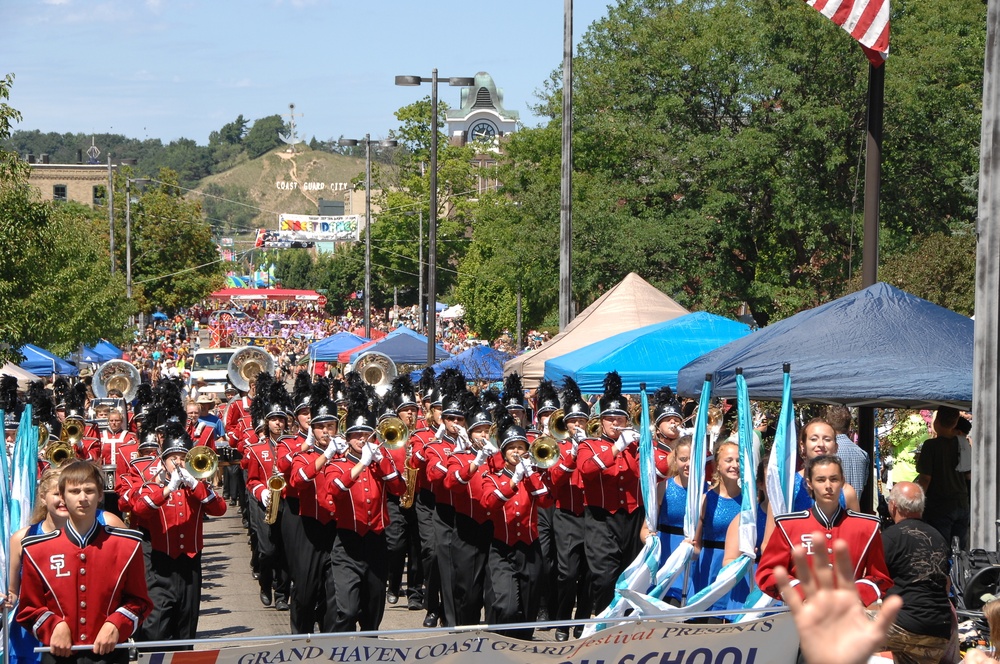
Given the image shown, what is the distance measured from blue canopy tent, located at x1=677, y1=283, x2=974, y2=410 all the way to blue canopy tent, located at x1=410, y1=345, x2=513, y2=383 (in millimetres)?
14275

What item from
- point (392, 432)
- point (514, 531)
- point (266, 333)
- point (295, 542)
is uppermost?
point (392, 432)

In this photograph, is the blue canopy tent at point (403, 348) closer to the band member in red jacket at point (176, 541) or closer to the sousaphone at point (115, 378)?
the sousaphone at point (115, 378)

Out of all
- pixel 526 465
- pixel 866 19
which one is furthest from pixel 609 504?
pixel 866 19

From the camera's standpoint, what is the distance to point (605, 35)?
1247 inches

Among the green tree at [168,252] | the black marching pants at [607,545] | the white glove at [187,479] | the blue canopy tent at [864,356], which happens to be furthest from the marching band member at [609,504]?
the green tree at [168,252]

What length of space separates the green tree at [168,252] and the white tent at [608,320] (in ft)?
143

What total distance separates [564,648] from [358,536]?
398 cm

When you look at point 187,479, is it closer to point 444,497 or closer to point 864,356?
point 444,497

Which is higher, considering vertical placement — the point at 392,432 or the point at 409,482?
the point at 392,432

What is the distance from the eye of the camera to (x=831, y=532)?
6859 mm

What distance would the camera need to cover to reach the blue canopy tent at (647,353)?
16.7 meters

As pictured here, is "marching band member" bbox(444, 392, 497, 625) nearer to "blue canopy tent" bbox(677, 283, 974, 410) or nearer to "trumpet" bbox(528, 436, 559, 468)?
"trumpet" bbox(528, 436, 559, 468)

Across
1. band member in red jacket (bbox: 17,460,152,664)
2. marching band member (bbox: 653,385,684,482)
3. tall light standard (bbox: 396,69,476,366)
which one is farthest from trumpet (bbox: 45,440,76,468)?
tall light standard (bbox: 396,69,476,366)

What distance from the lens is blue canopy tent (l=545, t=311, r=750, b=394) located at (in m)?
16.7
